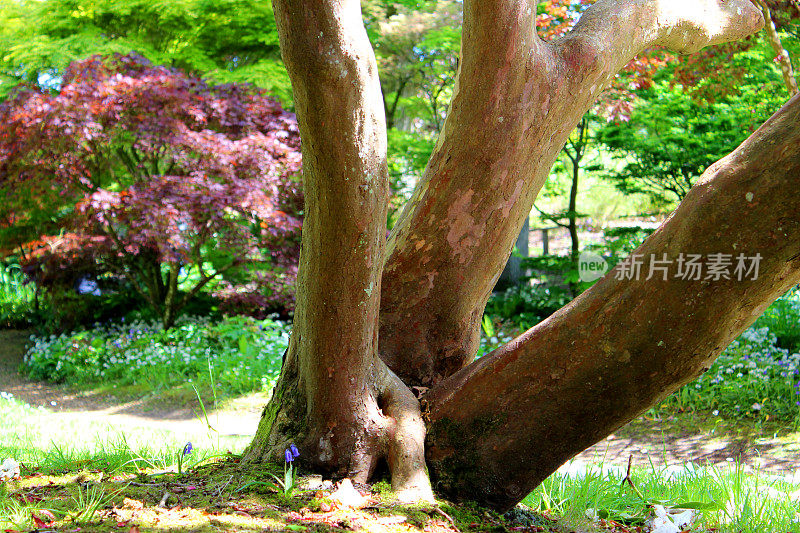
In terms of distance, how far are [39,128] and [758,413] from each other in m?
8.07

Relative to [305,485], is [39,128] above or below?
above

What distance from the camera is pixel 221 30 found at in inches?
392

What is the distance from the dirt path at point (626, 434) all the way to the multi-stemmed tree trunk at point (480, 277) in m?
1.69

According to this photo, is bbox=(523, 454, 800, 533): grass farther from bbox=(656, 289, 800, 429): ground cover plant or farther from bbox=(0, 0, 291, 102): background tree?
bbox=(0, 0, 291, 102): background tree

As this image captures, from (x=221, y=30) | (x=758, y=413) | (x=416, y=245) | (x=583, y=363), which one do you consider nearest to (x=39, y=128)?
(x=221, y=30)

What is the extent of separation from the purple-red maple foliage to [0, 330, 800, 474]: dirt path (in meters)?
1.75

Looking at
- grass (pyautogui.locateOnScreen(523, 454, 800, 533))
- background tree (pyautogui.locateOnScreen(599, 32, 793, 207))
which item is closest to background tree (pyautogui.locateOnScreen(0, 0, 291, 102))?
background tree (pyautogui.locateOnScreen(599, 32, 793, 207))

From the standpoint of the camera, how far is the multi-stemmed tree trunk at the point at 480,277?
73.5 inches

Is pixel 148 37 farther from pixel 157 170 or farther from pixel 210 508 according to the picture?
pixel 210 508

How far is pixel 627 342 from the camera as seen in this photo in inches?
80.3

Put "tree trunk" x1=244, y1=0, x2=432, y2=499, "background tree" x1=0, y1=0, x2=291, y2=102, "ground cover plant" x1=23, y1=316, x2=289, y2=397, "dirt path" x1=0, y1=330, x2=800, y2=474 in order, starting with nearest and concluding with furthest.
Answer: "tree trunk" x1=244, y1=0, x2=432, y2=499, "dirt path" x1=0, y1=330, x2=800, y2=474, "ground cover plant" x1=23, y1=316, x2=289, y2=397, "background tree" x1=0, y1=0, x2=291, y2=102

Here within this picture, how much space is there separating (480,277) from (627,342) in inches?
32.9

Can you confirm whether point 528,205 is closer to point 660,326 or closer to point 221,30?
point 660,326

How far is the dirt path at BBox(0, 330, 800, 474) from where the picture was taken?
490cm
